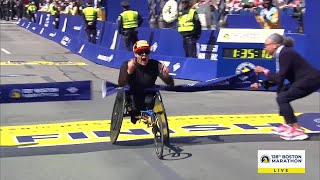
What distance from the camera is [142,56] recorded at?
24.3ft

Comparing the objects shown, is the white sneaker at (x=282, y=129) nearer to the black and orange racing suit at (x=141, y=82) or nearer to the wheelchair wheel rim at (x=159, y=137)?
the black and orange racing suit at (x=141, y=82)

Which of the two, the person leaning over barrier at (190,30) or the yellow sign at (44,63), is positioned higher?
the person leaning over barrier at (190,30)

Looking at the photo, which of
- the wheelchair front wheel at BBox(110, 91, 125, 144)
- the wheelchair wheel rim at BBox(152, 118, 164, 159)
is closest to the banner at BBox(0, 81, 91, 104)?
the wheelchair front wheel at BBox(110, 91, 125, 144)

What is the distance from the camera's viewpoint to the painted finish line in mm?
8320

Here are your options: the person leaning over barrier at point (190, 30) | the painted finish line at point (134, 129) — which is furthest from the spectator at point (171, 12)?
the painted finish line at point (134, 129)

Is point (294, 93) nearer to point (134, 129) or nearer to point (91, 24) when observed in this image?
point (134, 129)

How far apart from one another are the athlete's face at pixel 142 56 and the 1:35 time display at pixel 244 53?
23.4 ft

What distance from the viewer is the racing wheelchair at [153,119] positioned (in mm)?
7141

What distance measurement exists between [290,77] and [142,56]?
7.52 ft

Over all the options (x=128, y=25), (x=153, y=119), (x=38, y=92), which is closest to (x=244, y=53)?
(x=128, y=25)

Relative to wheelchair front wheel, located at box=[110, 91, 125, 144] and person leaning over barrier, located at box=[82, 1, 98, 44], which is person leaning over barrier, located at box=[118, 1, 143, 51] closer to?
person leaning over barrier, located at box=[82, 1, 98, 44]

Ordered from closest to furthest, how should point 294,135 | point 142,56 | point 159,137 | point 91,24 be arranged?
1. point 159,137
2. point 142,56
3. point 294,135
4. point 91,24

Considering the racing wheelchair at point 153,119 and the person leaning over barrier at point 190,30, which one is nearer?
the racing wheelchair at point 153,119

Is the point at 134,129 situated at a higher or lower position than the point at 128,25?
lower
